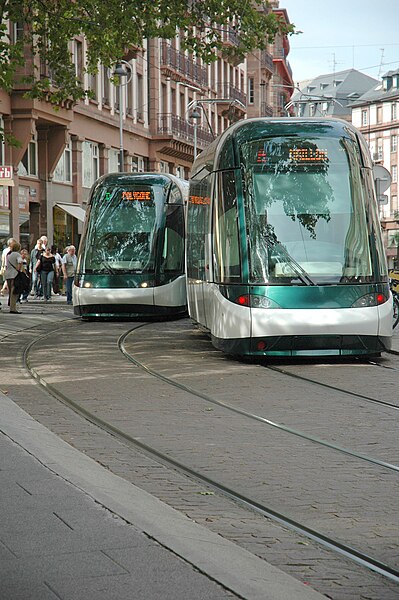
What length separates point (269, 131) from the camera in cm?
1554

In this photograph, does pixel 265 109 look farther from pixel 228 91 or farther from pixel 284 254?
pixel 284 254

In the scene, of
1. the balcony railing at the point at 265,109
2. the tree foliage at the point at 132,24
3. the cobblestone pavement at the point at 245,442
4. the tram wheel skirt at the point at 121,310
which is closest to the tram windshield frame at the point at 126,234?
the tram wheel skirt at the point at 121,310

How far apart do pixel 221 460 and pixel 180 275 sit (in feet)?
55.6

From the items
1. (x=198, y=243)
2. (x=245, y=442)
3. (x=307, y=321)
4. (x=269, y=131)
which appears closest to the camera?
(x=245, y=442)

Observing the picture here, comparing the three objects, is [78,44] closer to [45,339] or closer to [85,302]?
[85,302]

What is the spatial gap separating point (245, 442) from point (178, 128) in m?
53.2

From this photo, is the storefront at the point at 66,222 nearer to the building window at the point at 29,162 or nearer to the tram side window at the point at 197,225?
the building window at the point at 29,162

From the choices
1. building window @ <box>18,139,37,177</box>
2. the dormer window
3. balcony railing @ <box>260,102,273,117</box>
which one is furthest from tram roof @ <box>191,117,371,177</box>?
the dormer window

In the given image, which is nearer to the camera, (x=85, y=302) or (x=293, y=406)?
(x=293, y=406)

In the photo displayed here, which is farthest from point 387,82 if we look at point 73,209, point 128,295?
point 128,295

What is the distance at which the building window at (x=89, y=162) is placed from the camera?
4822cm

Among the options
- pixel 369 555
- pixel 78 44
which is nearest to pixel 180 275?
pixel 369 555

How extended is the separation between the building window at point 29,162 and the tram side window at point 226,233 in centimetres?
2636

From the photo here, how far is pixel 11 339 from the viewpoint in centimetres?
2020
